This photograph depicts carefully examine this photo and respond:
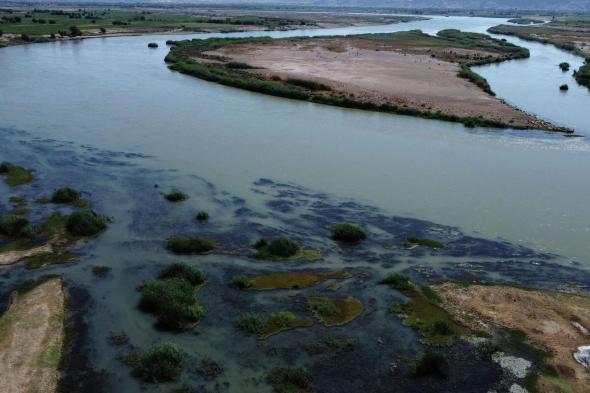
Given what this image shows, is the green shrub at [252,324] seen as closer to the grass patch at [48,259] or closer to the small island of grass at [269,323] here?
the small island of grass at [269,323]

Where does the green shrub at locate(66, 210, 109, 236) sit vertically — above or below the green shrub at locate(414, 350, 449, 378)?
above

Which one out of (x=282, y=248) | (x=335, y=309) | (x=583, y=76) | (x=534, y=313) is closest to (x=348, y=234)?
(x=282, y=248)

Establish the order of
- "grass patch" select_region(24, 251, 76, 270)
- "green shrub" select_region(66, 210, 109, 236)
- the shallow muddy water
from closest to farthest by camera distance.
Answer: the shallow muddy water
"grass patch" select_region(24, 251, 76, 270)
"green shrub" select_region(66, 210, 109, 236)

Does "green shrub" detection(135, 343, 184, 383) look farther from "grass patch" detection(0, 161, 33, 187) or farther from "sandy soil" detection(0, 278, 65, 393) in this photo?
"grass patch" detection(0, 161, 33, 187)

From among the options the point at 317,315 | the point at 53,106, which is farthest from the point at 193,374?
the point at 53,106

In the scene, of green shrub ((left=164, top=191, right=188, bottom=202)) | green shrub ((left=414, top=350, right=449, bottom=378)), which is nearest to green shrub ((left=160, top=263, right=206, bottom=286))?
green shrub ((left=164, top=191, right=188, bottom=202))

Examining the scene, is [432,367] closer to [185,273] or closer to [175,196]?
[185,273]

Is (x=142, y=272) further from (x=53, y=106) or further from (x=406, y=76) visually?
(x=406, y=76)
